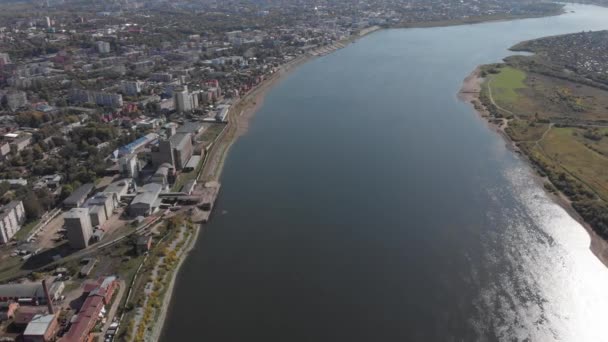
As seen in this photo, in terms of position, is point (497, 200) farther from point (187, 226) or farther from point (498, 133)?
point (187, 226)

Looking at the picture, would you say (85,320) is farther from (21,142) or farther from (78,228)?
(21,142)

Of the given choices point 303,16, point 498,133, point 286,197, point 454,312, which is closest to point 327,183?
point 286,197

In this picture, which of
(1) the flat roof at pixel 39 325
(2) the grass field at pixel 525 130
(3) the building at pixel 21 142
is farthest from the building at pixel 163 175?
(2) the grass field at pixel 525 130

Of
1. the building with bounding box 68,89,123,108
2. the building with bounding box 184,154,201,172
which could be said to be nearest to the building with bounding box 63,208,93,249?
the building with bounding box 184,154,201,172

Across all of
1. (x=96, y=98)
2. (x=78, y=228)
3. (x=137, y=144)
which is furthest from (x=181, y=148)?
(x=96, y=98)

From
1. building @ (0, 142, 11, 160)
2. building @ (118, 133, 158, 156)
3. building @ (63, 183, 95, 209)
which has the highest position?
building @ (0, 142, 11, 160)

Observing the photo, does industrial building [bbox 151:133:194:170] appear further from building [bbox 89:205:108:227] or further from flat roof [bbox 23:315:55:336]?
flat roof [bbox 23:315:55:336]
